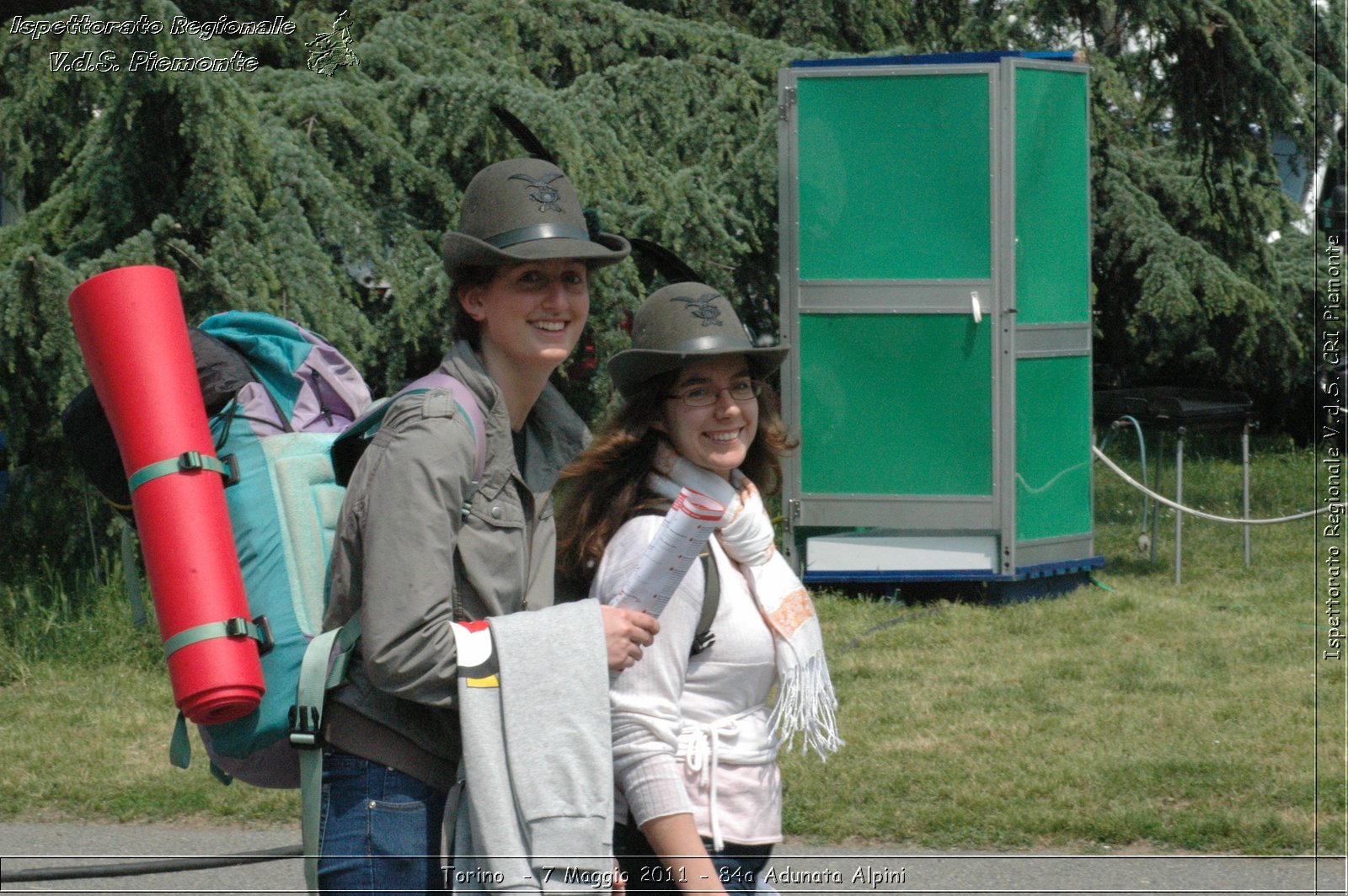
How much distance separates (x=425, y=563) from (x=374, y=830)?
396 millimetres

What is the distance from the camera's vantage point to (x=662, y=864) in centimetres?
228

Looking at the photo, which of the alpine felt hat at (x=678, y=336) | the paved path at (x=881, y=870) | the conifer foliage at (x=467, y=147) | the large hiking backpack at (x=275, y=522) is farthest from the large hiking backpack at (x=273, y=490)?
the conifer foliage at (x=467, y=147)

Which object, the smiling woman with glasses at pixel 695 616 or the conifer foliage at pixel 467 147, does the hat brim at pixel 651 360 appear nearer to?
the smiling woman with glasses at pixel 695 616

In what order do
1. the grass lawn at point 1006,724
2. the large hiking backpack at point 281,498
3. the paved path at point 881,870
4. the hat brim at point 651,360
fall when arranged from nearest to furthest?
the large hiking backpack at point 281,498
the hat brim at point 651,360
the paved path at point 881,870
the grass lawn at point 1006,724

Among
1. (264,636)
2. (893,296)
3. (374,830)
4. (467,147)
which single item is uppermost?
(467,147)

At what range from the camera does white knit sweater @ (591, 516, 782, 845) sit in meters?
2.29

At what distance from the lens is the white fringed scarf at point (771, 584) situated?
249cm

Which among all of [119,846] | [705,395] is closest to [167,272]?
[705,395]

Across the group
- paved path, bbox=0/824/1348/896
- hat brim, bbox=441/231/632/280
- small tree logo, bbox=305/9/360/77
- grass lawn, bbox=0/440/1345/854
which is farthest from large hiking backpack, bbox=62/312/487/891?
small tree logo, bbox=305/9/360/77

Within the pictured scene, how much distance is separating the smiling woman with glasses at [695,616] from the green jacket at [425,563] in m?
0.21

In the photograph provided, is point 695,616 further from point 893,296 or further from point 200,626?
point 893,296

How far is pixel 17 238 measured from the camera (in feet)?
22.2

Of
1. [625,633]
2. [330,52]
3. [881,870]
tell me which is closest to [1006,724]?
[881,870]

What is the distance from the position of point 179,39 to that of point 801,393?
140 inches
